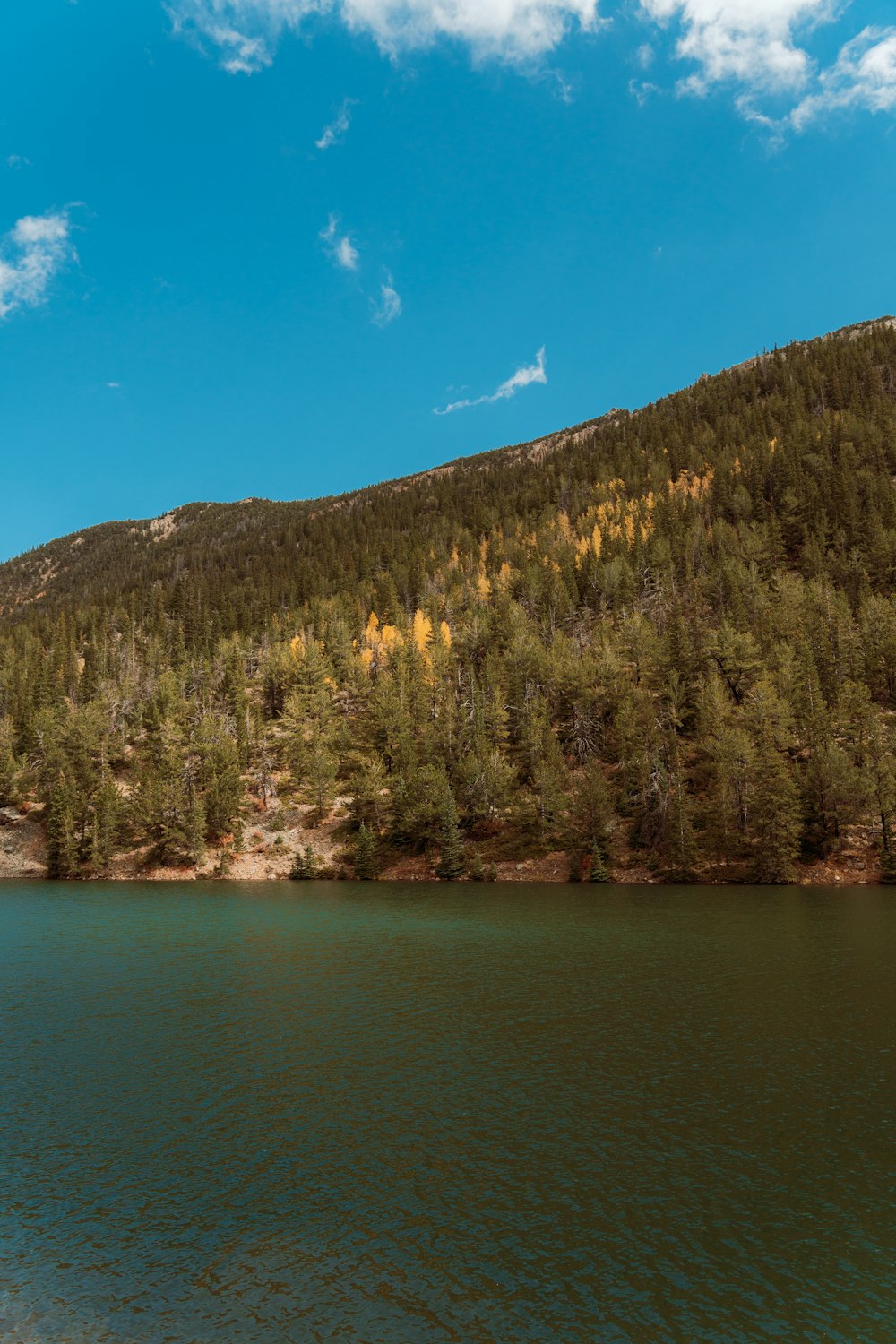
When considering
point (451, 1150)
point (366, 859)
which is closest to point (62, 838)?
point (366, 859)

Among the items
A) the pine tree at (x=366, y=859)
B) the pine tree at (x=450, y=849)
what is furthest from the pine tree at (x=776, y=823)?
the pine tree at (x=366, y=859)

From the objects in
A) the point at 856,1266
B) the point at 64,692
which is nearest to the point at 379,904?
the point at 856,1266

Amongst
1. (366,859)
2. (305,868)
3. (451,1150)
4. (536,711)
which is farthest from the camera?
(536,711)

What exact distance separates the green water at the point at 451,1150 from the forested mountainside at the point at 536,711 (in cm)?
4579

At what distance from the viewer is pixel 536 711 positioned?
108312mm

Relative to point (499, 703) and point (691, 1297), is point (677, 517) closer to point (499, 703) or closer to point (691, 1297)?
point (499, 703)

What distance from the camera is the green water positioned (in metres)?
11.7

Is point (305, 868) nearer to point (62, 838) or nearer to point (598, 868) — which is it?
point (62, 838)

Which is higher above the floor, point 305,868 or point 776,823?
point 776,823

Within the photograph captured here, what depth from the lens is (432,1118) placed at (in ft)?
63.9

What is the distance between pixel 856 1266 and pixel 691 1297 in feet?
10.9

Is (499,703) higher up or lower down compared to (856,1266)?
higher up

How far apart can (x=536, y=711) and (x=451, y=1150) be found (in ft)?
301

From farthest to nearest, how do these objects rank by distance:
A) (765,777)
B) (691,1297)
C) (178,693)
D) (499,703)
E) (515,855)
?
(178,693), (499,703), (515,855), (765,777), (691,1297)
